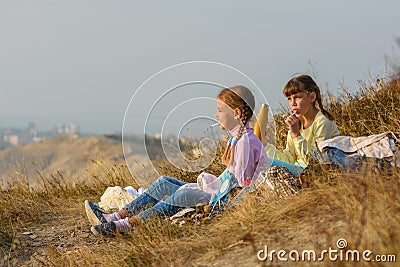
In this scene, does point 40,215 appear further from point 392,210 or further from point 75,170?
point 392,210

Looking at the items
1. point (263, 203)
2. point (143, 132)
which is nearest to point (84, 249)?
point (143, 132)

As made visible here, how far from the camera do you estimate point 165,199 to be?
5.19 meters

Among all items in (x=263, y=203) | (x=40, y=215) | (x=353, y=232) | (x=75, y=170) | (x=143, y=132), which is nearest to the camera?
(x=353, y=232)

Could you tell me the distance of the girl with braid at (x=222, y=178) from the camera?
4.72 metres

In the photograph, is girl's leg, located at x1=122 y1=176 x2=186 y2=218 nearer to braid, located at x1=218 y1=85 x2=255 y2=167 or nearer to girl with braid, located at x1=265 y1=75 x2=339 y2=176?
braid, located at x1=218 y1=85 x2=255 y2=167

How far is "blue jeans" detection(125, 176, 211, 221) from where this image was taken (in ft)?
16.5

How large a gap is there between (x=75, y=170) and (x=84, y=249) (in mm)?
3310

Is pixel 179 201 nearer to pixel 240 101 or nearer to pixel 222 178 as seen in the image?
pixel 222 178

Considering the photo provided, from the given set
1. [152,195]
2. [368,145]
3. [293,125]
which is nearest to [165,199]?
[152,195]

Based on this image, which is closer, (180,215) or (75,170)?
(180,215)

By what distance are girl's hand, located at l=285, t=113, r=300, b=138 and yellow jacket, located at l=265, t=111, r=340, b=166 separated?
0.04 m

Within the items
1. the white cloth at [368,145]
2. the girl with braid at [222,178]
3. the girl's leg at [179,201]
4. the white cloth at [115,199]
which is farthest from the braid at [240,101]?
the white cloth at [115,199]

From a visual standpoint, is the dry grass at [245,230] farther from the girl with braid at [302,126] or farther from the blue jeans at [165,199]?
the girl with braid at [302,126]

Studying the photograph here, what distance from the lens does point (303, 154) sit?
16.5ft
